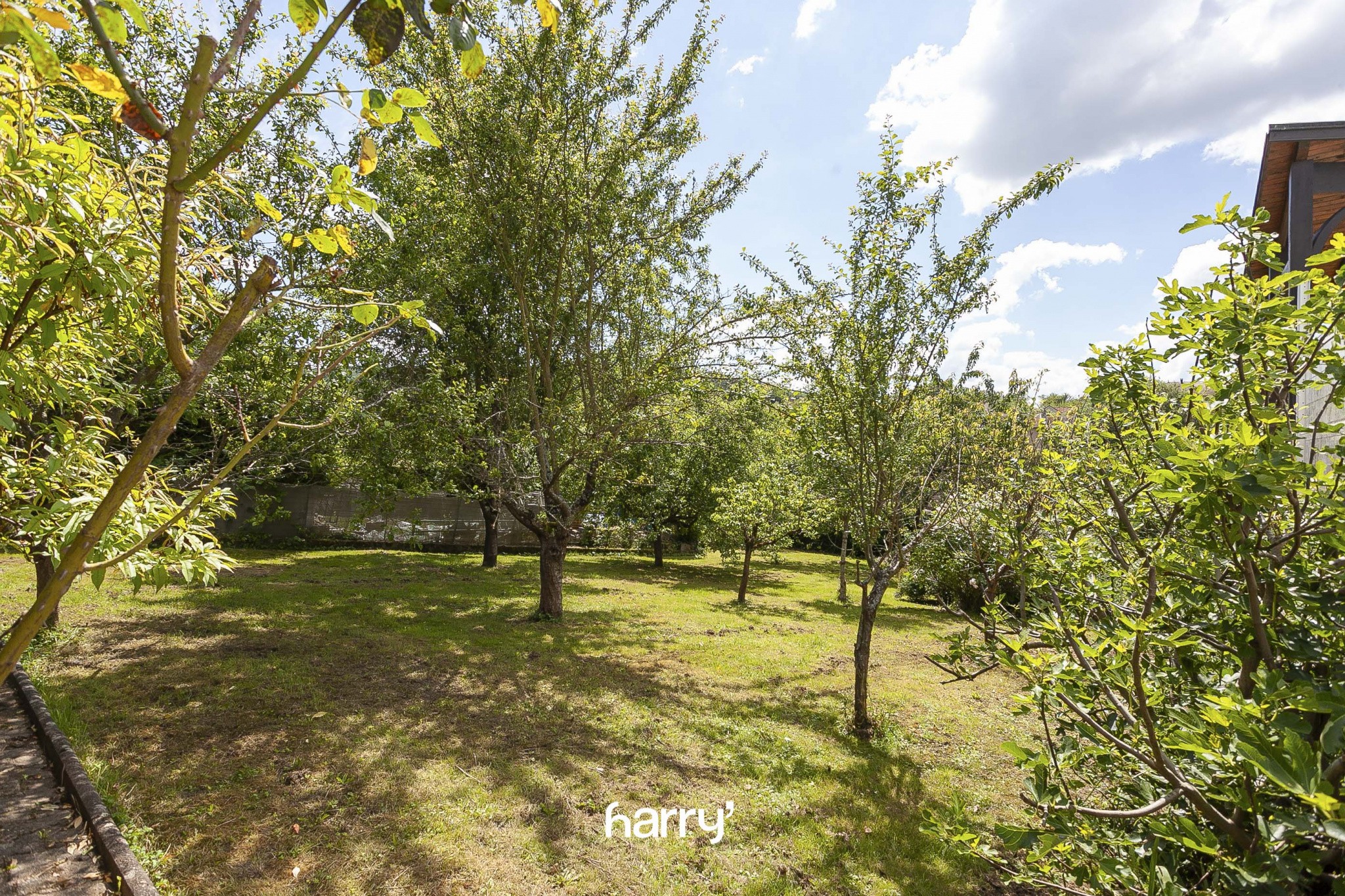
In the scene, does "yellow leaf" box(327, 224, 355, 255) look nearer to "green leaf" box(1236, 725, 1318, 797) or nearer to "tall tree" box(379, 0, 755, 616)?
"green leaf" box(1236, 725, 1318, 797)

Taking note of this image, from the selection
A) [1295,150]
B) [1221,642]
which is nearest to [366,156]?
[1221,642]

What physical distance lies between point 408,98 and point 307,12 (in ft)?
0.71

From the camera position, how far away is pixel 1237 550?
190cm

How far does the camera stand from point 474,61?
1.27m

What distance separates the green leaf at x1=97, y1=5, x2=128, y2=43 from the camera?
3.31 feet

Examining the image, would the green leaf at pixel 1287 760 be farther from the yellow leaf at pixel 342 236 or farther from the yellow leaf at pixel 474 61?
the yellow leaf at pixel 342 236

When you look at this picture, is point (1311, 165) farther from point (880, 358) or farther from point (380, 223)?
point (380, 223)

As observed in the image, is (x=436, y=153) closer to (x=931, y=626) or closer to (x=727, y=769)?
(x=727, y=769)

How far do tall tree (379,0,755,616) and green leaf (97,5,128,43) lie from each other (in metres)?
8.41

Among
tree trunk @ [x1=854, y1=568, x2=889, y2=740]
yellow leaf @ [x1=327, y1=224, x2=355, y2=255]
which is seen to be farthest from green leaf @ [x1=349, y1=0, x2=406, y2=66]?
tree trunk @ [x1=854, y1=568, x2=889, y2=740]

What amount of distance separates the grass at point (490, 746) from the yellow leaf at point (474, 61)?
185 inches

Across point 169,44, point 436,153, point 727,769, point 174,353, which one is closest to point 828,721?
point 727,769

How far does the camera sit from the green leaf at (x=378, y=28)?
1185 mm

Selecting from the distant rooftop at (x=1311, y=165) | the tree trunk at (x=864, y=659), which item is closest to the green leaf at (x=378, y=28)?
→ the tree trunk at (x=864, y=659)
